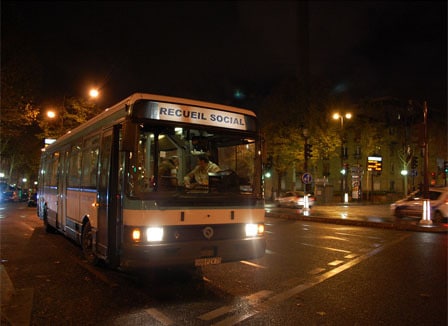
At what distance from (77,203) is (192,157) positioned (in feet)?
13.6

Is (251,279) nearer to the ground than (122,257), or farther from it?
nearer to the ground

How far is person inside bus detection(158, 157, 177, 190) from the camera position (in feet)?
20.8

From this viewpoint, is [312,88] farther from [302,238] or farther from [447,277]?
[447,277]

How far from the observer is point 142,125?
6.29 meters

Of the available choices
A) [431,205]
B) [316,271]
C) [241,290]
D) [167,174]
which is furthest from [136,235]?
[431,205]

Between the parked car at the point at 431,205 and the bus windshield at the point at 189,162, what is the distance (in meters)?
15.1

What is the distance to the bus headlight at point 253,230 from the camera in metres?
7.18

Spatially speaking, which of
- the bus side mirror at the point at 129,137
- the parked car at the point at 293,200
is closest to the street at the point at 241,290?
the bus side mirror at the point at 129,137

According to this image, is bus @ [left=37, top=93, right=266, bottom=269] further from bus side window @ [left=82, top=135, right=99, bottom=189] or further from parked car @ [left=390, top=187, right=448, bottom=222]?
parked car @ [left=390, top=187, right=448, bottom=222]

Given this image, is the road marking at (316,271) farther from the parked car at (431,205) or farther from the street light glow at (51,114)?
the street light glow at (51,114)

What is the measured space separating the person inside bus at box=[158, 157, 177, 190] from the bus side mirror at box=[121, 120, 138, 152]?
58cm

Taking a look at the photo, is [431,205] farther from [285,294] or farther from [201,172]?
[201,172]

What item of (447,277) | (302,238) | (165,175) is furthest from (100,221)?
(302,238)

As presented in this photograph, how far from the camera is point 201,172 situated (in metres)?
6.82
